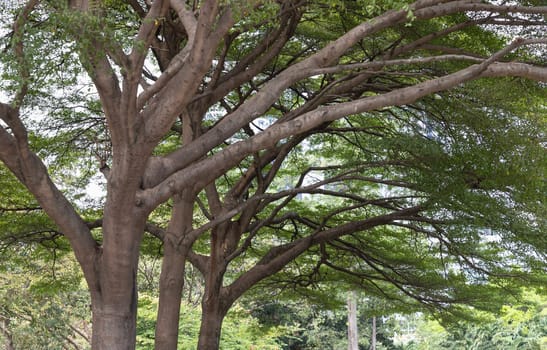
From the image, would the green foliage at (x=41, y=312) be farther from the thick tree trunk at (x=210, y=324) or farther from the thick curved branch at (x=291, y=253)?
the thick curved branch at (x=291, y=253)

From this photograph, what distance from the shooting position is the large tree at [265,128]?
474 cm

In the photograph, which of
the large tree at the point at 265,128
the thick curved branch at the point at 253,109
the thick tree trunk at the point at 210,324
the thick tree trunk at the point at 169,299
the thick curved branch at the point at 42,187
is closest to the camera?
the large tree at the point at 265,128

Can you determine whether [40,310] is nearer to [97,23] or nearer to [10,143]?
[10,143]

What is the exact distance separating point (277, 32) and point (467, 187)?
2.52 meters

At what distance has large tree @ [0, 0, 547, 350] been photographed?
15.6ft

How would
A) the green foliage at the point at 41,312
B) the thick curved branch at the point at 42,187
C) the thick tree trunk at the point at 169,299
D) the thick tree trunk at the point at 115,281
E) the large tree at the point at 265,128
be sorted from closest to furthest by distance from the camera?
the large tree at the point at 265,128, the thick curved branch at the point at 42,187, the thick tree trunk at the point at 115,281, the thick tree trunk at the point at 169,299, the green foliage at the point at 41,312

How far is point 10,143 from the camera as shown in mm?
4863

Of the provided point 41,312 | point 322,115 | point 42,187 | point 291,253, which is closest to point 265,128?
point 322,115

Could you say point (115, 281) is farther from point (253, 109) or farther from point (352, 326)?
point (352, 326)

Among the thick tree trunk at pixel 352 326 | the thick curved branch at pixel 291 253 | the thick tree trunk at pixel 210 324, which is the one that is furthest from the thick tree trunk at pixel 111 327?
the thick tree trunk at pixel 352 326

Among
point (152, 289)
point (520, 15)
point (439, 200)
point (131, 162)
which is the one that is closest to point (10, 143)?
point (131, 162)

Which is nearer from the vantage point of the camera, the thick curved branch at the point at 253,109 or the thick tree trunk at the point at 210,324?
the thick curved branch at the point at 253,109

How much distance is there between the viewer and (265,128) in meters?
6.64

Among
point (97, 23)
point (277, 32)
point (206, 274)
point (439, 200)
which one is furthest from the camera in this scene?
point (206, 274)
